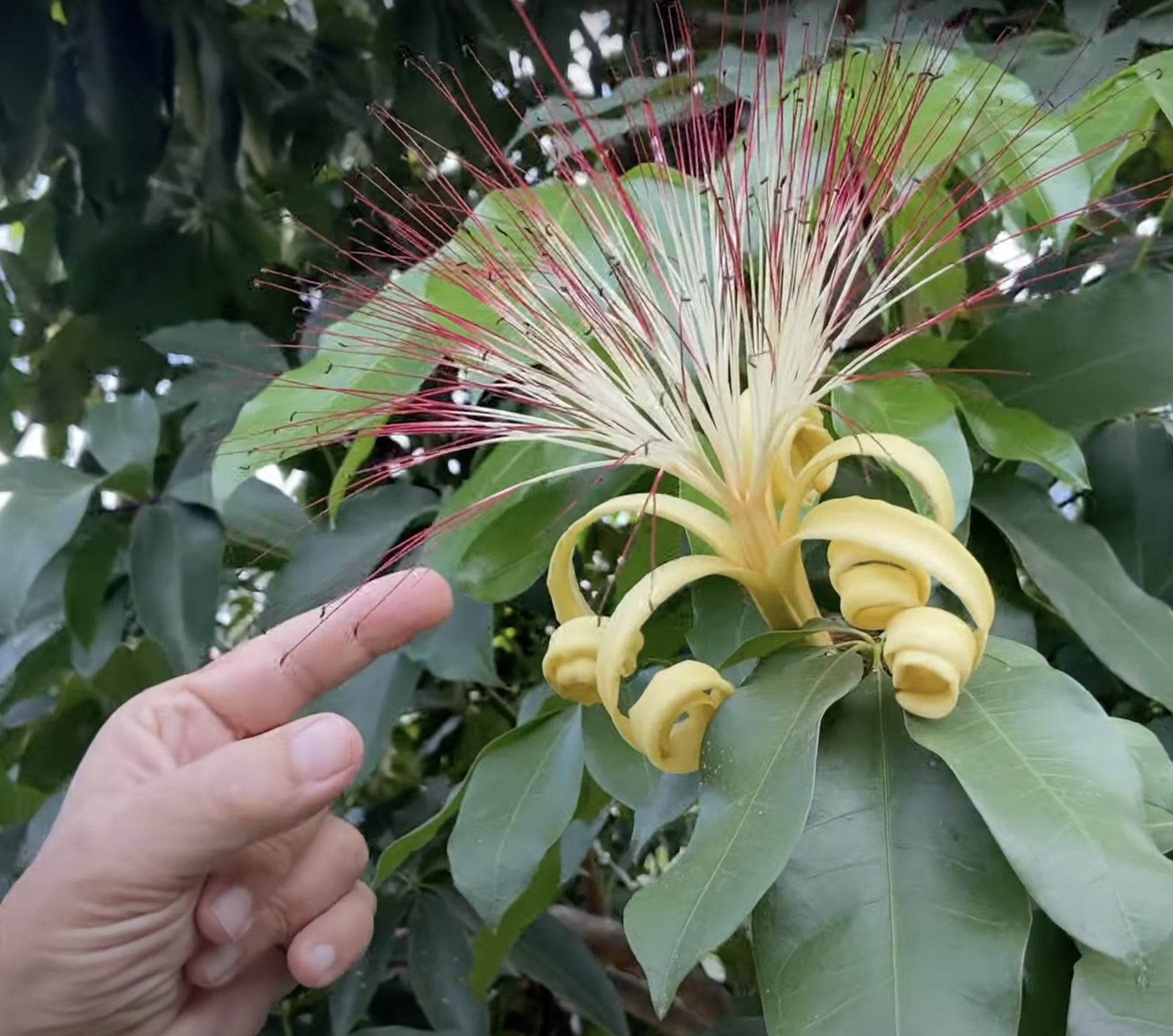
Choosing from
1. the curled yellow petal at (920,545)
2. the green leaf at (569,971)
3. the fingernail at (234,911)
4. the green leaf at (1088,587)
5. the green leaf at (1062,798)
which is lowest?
the green leaf at (569,971)

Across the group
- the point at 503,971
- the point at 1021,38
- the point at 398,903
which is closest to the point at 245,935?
the point at 398,903

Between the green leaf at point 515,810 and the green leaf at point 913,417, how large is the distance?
7.2 inches

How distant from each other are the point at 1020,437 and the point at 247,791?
0.35 metres

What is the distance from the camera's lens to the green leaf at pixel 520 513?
489 millimetres

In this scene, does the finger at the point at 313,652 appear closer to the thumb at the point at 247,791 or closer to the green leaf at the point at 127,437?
the thumb at the point at 247,791

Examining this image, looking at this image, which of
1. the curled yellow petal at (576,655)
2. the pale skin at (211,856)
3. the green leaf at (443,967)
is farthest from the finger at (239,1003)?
the curled yellow petal at (576,655)

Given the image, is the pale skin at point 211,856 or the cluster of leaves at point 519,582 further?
the pale skin at point 211,856

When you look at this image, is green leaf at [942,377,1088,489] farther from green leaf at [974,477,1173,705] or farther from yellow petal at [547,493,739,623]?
yellow petal at [547,493,739,623]

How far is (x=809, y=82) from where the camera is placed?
424 millimetres

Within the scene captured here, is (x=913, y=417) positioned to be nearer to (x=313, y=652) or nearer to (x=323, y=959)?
(x=313, y=652)

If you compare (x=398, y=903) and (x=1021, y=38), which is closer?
(x=1021, y=38)

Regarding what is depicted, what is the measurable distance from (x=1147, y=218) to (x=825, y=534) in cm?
47

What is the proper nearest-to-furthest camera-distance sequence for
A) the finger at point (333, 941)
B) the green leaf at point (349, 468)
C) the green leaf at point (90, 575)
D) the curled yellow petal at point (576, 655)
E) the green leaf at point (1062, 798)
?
1. the green leaf at point (1062, 798)
2. the curled yellow petal at point (576, 655)
3. the green leaf at point (349, 468)
4. the finger at point (333, 941)
5. the green leaf at point (90, 575)

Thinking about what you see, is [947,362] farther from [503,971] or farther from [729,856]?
[503,971]
